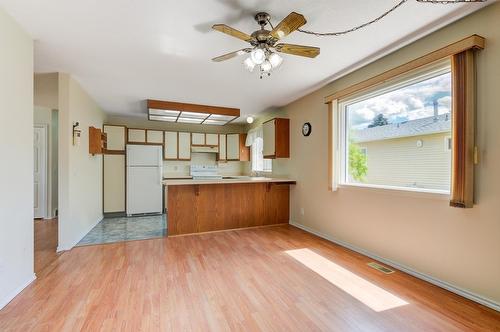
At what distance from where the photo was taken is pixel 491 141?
6.04 feet

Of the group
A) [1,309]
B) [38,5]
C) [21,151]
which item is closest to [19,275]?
[1,309]

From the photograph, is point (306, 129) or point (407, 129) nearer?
point (407, 129)

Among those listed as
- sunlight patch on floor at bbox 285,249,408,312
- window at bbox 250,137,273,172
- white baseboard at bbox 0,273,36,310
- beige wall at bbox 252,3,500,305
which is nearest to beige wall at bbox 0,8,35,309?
white baseboard at bbox 0,273,36,310

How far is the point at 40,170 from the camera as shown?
4.93 m

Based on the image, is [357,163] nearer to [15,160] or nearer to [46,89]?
[15,160]

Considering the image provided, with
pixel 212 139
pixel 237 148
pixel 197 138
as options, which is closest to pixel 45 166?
pixel 197 138

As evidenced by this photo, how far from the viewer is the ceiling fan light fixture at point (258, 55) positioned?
6.25ft

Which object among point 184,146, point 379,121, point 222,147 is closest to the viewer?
point 379,121

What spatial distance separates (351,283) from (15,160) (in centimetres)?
325

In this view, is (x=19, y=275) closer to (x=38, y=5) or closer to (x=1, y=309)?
(x=1, y=309)

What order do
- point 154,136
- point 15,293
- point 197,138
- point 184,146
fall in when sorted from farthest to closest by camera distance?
1. point 197,138
2. point 184,146
3. point 154,136
4. point 15,293

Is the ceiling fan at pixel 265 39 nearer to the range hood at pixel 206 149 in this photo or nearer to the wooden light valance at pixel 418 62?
the wooden light valance at pixel 418 62

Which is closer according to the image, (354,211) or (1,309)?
(1,309)

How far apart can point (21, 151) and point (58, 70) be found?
1.45 metres
